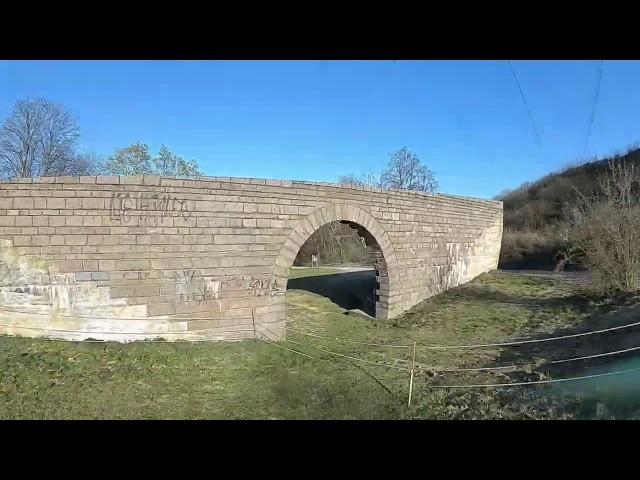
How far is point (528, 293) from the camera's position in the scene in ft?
46.2

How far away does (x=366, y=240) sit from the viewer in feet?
36.9

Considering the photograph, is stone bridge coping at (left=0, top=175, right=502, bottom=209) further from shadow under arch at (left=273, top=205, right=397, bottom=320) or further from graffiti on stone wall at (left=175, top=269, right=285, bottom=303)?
graffiti on stone wall at (left=175, top=269, right=285, bottom=303)

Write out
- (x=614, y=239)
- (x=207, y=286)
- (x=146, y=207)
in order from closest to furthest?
1. (x=146, y=207)
2. (x=207, y=286)
3. (x=614, y=239)

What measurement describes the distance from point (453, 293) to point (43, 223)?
40.3ft

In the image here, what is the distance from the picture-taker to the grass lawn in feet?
15.6

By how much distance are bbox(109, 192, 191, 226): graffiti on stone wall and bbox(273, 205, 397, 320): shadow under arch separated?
2.38 meters

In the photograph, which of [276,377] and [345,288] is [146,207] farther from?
[345,288]

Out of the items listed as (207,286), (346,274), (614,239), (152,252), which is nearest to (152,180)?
(152,252)

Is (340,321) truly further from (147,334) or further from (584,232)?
(584,232)

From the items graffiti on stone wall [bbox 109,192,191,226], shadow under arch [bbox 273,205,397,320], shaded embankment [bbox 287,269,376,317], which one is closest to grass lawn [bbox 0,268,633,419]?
shadow under arch [bbox 273,205,397,320]

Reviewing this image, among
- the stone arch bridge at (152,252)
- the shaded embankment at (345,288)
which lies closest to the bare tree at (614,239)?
the shaded embankment at (345,288)

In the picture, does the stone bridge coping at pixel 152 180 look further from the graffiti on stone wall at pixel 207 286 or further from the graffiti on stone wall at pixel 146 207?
the graffiti on stone wall at pixel 207 286

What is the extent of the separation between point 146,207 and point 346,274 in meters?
15.0

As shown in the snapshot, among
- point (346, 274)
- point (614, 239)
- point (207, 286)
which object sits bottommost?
point (346, 274)
